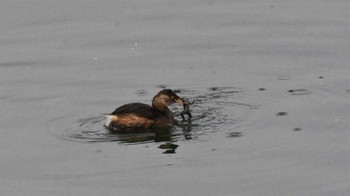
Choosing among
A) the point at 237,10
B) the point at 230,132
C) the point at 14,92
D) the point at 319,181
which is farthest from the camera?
the point at 237,10

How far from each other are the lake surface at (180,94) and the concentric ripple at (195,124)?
24 millimetres

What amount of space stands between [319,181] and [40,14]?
28.7ft

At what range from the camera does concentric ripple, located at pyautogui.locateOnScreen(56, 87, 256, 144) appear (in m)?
13.0

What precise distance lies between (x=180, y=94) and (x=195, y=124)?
48.5 inches

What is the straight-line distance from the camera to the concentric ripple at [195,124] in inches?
511

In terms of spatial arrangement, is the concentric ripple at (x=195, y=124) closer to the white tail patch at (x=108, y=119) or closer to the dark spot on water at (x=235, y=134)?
the white tail patch at (x=108, y=119)

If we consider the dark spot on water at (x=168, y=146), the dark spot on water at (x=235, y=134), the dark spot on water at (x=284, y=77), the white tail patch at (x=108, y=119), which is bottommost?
the dark spot on water at (x=168, y=146)

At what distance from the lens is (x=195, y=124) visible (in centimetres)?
1336

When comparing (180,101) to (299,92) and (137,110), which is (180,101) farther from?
(299,92)

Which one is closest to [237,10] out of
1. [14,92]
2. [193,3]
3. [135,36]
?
[193,3]

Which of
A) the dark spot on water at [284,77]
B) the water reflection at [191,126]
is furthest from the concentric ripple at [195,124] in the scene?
the dark spot on water at [284,77]

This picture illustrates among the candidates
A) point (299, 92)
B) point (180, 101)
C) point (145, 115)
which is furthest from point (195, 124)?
point (299, 92)

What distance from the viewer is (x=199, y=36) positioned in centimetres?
1722

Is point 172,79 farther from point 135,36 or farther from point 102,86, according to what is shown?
point 135,36
